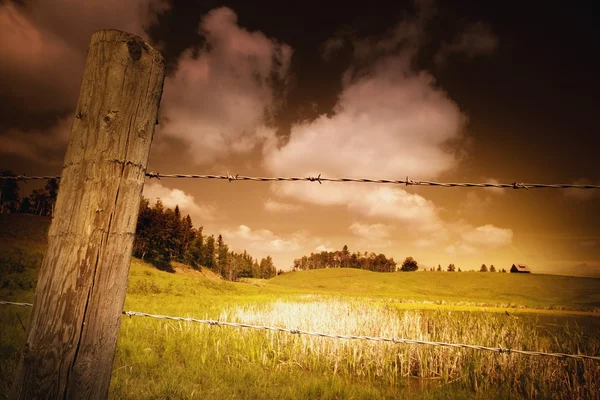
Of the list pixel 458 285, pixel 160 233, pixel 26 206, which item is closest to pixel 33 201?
pixel 26 206

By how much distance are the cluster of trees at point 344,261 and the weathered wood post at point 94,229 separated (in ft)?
542

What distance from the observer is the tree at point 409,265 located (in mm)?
158350

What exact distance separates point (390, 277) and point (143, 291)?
286 feet

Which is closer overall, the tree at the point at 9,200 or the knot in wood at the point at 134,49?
the knot in wood at the point at 134,49

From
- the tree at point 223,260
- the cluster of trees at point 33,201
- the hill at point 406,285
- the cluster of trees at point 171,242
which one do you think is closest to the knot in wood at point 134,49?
the hill at point 406,285

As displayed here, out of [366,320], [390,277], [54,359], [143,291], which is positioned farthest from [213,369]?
[390,277]

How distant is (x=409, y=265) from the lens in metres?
159

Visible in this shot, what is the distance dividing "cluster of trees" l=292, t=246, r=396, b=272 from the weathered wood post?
16521cm

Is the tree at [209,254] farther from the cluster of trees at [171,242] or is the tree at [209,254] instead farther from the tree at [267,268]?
the tree at [267,268]

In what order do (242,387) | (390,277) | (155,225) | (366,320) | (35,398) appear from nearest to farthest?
(35,398), (242,387), (366,320), (155,225), (390,277)

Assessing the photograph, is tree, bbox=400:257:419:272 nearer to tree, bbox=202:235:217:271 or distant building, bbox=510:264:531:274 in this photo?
distant building, bbox=510:264:531:274

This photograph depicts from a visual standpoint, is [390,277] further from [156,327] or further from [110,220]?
[110,220]

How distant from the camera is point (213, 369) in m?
6.18

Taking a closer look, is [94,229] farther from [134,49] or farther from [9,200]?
[9,200]
